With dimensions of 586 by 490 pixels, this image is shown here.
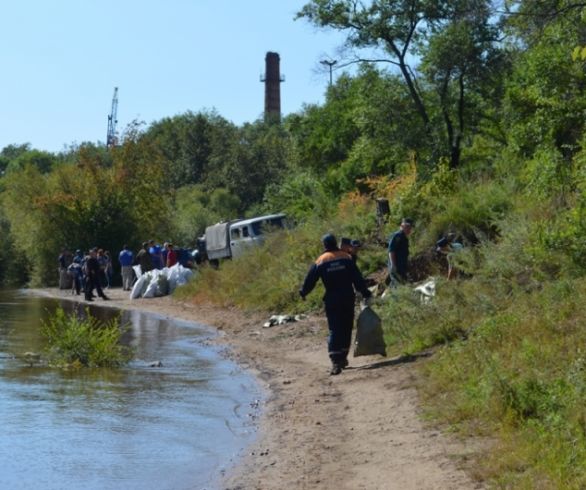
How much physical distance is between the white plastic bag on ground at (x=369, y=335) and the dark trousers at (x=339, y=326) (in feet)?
0.63

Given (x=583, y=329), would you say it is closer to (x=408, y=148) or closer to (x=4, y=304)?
(x=408, y=148)

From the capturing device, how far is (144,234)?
51.1m

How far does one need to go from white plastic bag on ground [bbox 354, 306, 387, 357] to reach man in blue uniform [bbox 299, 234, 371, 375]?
0.64ft

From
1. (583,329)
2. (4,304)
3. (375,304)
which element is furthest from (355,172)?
(583,329)

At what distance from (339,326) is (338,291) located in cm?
46

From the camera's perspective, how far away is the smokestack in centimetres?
9919

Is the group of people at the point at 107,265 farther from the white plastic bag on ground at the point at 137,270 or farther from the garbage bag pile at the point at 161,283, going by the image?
the garbage bag pile at the point at 161,283

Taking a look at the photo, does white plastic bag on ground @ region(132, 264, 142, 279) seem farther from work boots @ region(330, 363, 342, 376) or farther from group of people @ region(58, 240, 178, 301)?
work boots @ region(330, 363, 342, 376)

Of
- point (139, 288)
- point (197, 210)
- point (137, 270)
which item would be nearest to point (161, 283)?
point (139, 288)

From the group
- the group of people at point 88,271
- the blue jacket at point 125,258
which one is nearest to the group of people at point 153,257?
the blue jacket at point 125,258

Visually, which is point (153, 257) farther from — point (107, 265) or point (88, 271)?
point (88, 271)

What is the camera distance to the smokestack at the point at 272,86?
99.2m

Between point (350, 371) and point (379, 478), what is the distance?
5557mm

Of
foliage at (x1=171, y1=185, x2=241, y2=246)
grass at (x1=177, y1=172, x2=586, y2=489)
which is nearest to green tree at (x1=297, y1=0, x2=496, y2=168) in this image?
grass at (x1=177, y1=172, x2=586, y2=489)
